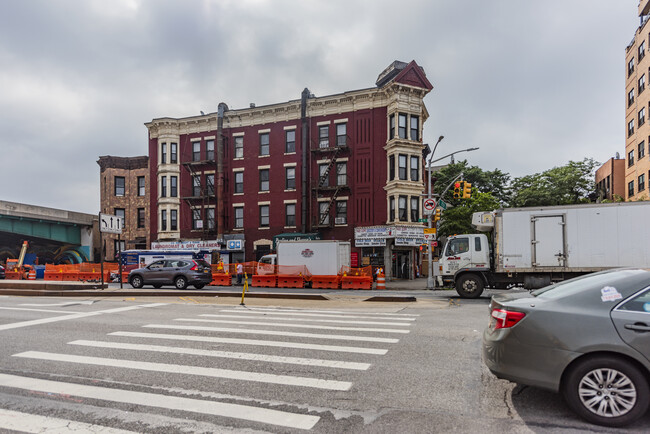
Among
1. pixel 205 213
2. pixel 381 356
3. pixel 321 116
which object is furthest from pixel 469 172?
pixel 381 356

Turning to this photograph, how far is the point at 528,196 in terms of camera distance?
42.5m

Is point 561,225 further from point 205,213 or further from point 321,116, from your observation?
point 205,213

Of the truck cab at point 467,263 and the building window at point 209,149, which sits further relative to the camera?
the building window at point 209,149

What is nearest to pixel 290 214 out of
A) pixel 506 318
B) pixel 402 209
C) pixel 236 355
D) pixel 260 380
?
pixel 402 209

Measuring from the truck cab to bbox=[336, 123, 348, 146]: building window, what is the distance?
710 inches

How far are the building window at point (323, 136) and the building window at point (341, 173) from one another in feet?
6.77

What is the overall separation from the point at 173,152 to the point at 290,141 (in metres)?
12.4

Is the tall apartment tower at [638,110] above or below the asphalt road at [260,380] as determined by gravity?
above

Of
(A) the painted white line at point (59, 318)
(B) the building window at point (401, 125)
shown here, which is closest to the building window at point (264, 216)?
(B) the building window at point (401, 125)

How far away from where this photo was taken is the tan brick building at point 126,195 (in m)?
41.1

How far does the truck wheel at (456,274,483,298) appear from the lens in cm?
1650

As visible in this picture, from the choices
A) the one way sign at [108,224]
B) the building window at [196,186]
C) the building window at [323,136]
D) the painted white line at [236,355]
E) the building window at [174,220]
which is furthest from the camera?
the building window at [174,220]

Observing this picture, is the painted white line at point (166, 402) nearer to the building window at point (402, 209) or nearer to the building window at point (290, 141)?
the building window at point (402, 209)

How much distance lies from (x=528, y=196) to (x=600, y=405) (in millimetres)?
43428
